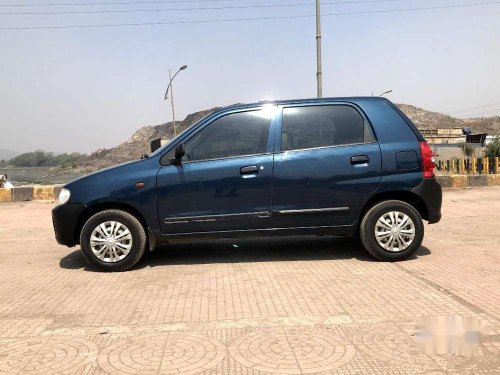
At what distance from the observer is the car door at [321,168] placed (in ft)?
17.8

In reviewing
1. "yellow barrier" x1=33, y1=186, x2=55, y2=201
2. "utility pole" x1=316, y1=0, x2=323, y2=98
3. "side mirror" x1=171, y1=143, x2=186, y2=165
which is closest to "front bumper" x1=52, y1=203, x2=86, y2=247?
"side mirror" x1=171, y1=143, x2=186, y2=165

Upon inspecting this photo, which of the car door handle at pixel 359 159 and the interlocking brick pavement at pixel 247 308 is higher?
the car door handle at pixel 359 159

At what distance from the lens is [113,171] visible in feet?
17.9

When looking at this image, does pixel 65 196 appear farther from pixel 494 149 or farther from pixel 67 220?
pixel 494 149

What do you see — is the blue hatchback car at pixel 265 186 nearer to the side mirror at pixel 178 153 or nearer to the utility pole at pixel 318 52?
the side mirror at pixel 178 153

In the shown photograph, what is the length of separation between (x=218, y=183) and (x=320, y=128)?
1.35m

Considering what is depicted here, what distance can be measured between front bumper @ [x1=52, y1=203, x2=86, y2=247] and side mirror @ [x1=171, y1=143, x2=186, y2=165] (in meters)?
1.16

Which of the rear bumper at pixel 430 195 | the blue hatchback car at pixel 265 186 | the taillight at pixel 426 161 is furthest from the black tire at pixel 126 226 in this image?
the taillight at pixel 426 161

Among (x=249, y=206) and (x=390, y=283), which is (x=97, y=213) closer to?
(x=249, y=206)

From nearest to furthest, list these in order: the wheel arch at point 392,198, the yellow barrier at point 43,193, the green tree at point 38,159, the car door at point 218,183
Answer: the car door at point 218,183
the wheel arch at point 392,198
the yellow barrier at point 43,193
the green tree at point 38,159

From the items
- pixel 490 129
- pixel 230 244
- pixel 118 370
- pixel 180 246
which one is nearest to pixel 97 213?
pixel 180 246

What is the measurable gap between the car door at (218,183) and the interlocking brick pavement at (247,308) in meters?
0.56

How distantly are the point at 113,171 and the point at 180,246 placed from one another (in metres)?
1.78

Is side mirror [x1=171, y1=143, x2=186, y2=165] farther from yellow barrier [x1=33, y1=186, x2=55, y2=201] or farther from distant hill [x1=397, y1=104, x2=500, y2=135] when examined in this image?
distant hill [x1=397, y1=104, x2=500, y2=135]
